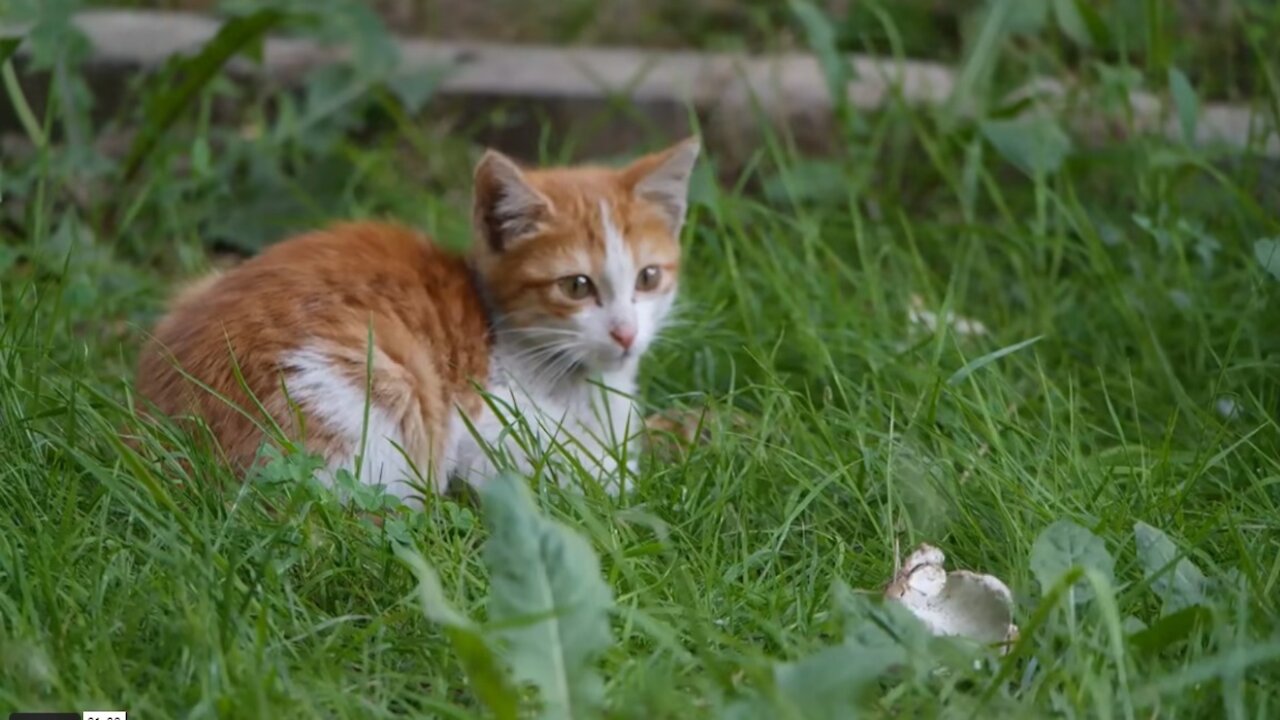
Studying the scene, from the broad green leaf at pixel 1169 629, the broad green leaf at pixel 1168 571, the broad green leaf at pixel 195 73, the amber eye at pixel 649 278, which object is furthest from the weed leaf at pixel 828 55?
the broad green leaf at pixel 1169 629

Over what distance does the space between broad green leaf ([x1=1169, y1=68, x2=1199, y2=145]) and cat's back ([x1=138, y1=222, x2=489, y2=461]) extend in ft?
5.08

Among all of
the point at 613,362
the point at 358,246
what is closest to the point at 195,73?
the point at 358,246

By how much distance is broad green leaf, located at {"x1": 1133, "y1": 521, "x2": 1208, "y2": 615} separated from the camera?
7.41 ft

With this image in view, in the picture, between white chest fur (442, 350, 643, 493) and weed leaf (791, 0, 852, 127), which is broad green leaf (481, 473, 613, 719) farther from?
weed leaf (791, 0, 852, 127)

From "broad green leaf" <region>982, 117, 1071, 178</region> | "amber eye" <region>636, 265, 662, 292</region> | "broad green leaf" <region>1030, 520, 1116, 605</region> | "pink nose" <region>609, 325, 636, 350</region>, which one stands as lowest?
"broad green leaf" <region>1030, 520, 1116, 605</region>

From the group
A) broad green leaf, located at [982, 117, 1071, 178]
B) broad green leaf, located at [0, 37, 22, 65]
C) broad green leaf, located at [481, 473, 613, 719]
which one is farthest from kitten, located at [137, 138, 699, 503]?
broad green leaf, located at [982, 117, 1071, 178]

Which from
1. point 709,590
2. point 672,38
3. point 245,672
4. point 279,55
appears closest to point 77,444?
point 245,672

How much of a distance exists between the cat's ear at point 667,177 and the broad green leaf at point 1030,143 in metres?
0.89

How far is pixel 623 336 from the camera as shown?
3121mm

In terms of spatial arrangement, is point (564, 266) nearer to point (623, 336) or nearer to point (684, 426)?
point (623, 336)

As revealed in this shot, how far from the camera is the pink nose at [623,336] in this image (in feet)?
10.2

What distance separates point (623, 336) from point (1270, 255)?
1.16 metres

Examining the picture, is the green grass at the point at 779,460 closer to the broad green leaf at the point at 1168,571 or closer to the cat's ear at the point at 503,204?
the broad green leaf at the point at 1168,571

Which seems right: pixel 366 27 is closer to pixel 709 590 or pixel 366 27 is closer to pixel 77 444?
pixel 77 444
